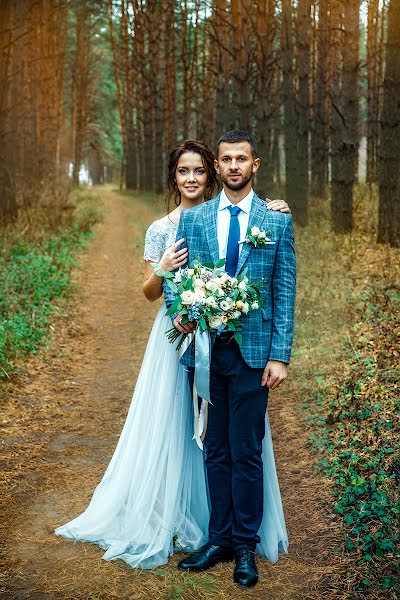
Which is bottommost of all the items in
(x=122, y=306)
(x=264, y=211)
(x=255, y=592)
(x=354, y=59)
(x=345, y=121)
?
(x=255, y=592)

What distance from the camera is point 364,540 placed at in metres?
3.89

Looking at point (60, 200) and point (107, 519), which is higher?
point (60, 200)

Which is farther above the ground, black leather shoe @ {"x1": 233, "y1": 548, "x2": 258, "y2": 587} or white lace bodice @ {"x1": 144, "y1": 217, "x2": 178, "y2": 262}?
white lace bodice @ {"x1": 144, "y1": 217, "x2": 178, "y2": 262}

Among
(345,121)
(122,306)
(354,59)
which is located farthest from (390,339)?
(354,59)

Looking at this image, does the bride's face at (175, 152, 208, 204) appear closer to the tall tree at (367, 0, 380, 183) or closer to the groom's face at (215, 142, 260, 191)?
the groom's face at (215, 142, 260, 191)

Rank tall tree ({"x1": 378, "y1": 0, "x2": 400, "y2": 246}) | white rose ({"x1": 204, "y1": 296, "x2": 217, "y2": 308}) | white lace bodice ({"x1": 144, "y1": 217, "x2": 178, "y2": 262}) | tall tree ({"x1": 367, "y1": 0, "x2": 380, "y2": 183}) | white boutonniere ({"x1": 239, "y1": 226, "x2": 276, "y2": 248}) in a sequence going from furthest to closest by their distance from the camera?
tall tree ({"x1": 367, "y1": 0, "x2": 380, "y2": 183}) → tall tree ({"x1": 378, "y1": 0, "x2": 400, "y2": 246}) → white lace bodice ({"x1": 144, "y1": 217, "x2": 178, "y2": 262}) → white boutonniere ({"x1": 239, "y1": 226, "x2": 276, "y2": 248}) → white rose ({"x1": 204, "y1": 296, "x2": 217, "y2": 308})

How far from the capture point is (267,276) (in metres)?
3.62

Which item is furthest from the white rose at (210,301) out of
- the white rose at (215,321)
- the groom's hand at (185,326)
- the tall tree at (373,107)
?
the tall tree at (373,107)

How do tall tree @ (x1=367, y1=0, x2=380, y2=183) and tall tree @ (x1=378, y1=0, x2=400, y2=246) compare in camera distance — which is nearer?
tall tree @ (x1=378, y1=0, x2=400, y2=246)

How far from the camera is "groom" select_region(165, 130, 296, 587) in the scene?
3572 mm

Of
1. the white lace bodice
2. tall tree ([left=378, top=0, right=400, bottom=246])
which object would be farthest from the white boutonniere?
tall tree ([left=378, top=0, right=400, bottom=246])

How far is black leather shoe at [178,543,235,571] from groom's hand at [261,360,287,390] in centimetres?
111

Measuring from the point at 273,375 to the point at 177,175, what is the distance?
59.9 inches

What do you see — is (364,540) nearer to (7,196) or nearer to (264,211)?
(264,211)
